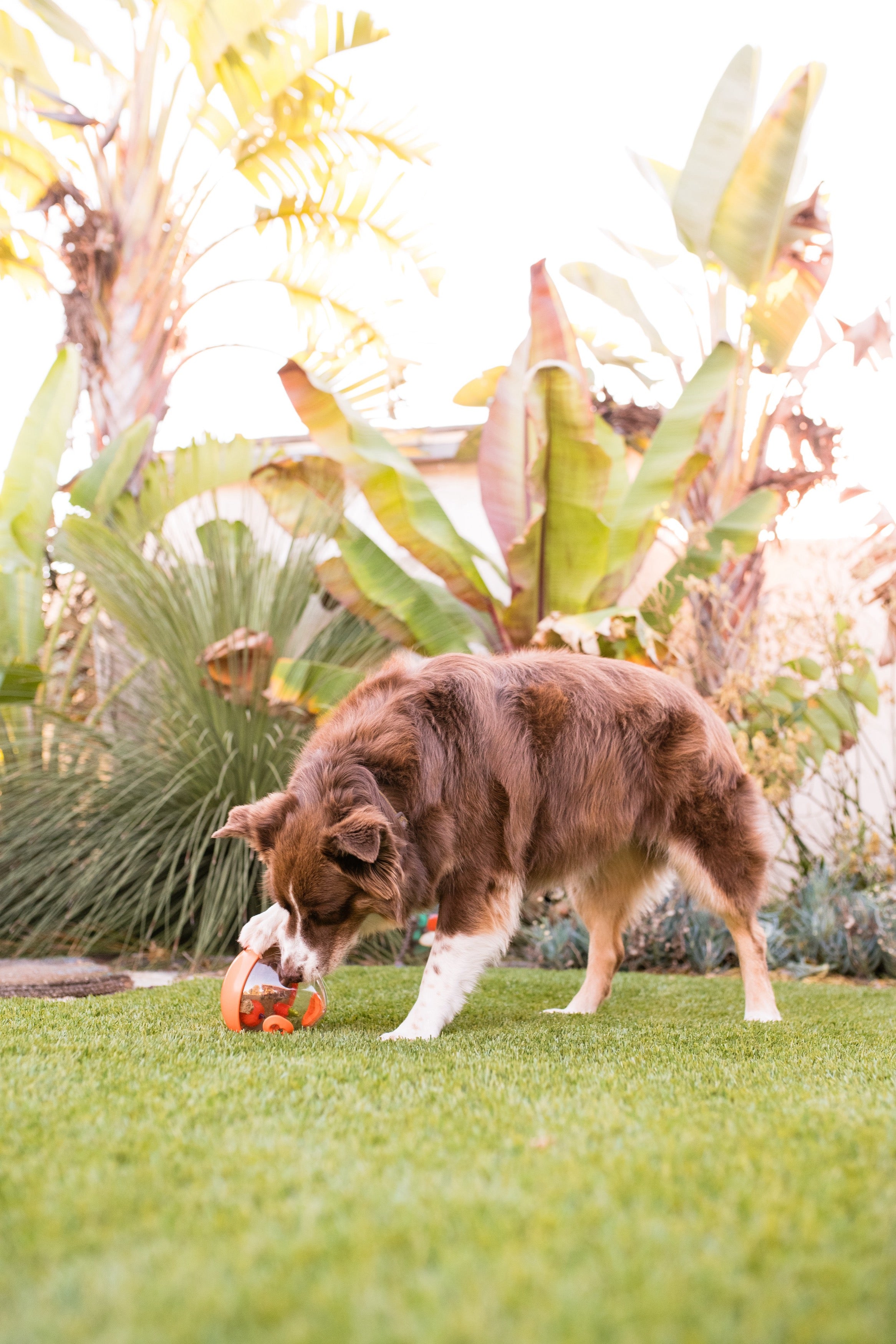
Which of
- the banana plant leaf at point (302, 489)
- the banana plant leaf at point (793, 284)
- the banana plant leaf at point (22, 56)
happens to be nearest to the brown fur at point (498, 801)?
the banana plant leaf at point (302, 489)

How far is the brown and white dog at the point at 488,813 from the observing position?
333cm

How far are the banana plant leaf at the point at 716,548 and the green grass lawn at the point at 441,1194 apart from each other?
4278 millimetres

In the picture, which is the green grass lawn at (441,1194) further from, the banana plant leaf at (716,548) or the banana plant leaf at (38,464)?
the banana plant leaf at (38,464)

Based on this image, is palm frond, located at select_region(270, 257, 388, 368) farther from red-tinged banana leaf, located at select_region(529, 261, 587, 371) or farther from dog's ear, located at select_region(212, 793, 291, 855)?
dog's ear, located at select_region(212, 793, 291, 855)

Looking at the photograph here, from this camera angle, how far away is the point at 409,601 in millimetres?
6812

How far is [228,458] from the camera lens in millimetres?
7543

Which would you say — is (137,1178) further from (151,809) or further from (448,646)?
(448,646)

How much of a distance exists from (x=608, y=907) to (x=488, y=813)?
110 cm

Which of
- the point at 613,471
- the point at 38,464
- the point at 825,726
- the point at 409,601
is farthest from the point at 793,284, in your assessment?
the point at 38,464

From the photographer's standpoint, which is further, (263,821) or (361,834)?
(263,821)

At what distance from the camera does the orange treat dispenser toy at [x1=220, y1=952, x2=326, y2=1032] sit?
10.9 ft

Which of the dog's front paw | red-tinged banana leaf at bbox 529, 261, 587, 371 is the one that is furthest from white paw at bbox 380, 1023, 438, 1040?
red-tinged banana leaf at bbox 529, 261, 587, 371

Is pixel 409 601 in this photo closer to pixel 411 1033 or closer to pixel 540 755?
pixel 540 755

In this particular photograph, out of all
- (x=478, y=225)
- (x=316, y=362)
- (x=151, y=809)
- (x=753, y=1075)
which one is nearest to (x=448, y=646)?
(x=151, y=809)
